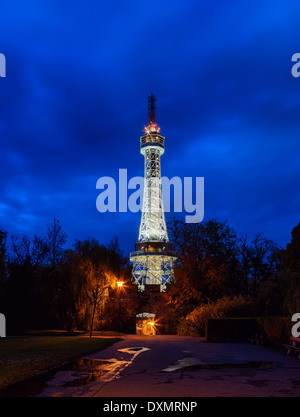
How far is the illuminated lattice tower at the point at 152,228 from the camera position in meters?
83.5

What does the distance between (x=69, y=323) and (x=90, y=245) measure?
9250mm

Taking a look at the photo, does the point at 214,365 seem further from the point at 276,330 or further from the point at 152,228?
the point at 152,228

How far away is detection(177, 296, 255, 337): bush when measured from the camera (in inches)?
960

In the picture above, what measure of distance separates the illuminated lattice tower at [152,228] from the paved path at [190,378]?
6462 cm

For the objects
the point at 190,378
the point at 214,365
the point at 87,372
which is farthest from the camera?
the point at 214,365

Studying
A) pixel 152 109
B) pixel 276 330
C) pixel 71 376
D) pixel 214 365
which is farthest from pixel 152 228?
pixel 71 376

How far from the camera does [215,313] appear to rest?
24562 mm

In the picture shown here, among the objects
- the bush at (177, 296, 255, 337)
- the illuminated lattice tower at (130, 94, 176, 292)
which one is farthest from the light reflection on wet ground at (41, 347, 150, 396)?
the illuminated lattice tower at (130, 94, 176, 292)

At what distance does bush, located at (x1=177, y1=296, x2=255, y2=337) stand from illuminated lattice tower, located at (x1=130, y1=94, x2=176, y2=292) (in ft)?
164

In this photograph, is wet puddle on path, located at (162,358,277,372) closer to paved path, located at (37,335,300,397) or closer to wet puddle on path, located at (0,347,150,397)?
paved path, located at (37,335,300,397)

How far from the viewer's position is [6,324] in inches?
1319

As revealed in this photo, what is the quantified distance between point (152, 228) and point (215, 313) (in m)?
66.6

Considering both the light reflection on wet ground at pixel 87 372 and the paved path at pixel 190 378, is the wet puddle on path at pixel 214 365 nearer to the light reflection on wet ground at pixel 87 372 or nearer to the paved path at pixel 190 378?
the paved path at pixel 190 378
